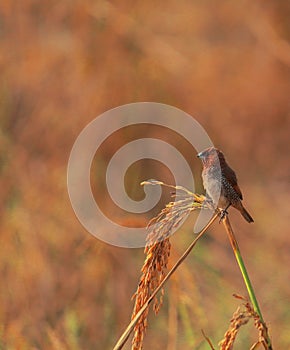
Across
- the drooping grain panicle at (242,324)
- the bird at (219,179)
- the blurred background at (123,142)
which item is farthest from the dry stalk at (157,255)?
the blurred background at (123,142)

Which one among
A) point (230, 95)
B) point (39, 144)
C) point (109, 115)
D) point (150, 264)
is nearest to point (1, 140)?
point (39, 144)

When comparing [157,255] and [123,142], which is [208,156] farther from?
[123,142]

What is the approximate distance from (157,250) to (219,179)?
52 cm

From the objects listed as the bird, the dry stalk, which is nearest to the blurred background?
the bird

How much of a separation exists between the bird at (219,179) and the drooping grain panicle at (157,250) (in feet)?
1.18

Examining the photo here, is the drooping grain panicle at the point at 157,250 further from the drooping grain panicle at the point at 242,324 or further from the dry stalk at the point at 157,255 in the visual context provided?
the drooping grain panicle at the point at 242,324

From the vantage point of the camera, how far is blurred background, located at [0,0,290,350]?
117 inches

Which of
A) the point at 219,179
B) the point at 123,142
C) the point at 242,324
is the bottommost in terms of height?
the point at 242,324

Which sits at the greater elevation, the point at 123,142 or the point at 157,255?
the point at 123,142

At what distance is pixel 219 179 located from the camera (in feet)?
6.57

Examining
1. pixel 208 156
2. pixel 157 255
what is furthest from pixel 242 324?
pixel 208 156

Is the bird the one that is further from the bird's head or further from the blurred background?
the blurred background

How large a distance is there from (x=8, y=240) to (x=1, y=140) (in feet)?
1.97

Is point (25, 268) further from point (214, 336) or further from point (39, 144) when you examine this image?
point (39, 144)
